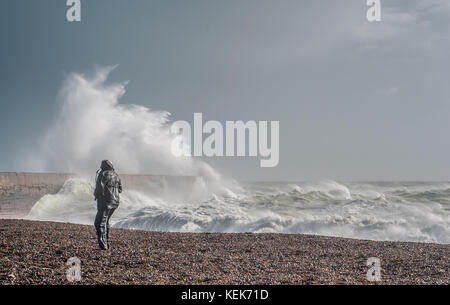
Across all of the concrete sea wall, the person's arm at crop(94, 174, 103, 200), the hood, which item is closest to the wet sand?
the person's arm at crop(94, 174, 103, 200)

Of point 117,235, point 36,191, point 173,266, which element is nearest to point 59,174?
point 36,191

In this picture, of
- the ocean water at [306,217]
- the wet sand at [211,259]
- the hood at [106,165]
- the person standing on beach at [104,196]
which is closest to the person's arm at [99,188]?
the person standing on beach at [104,196]

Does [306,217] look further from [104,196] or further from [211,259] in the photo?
[104,196]

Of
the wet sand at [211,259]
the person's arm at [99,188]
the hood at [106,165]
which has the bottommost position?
the wet sand at [211,259]

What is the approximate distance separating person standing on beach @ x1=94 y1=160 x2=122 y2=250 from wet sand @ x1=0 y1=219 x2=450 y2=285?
0.42 m

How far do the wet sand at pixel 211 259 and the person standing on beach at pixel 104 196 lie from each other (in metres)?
0.42

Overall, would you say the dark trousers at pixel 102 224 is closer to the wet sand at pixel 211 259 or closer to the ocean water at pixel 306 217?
the wet sand at pixel 211 259

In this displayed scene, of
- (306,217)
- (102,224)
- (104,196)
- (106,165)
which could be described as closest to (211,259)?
(102,224)

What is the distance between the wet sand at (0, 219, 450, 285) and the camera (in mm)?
7230

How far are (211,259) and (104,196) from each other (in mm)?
2887

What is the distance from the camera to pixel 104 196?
9.52 metres

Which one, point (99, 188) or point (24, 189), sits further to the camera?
point (24, 189)

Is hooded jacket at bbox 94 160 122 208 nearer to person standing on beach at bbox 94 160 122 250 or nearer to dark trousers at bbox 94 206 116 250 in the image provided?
person standing on beach at bbox 94 160 122 250

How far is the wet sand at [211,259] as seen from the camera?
723 centimetres
